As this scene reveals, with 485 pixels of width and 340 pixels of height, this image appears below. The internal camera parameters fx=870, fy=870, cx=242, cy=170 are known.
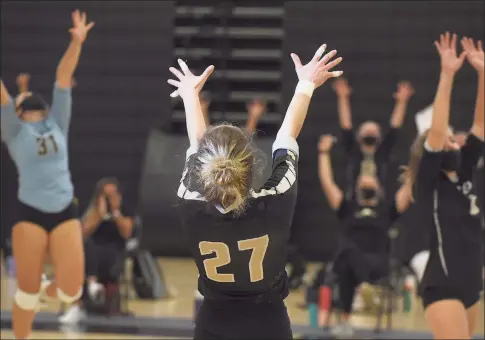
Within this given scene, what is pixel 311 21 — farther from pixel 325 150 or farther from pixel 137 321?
pixel 137 321

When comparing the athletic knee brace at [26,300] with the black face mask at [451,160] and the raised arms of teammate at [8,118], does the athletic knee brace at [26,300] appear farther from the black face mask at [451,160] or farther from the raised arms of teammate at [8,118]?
the black face mask at [451,160]

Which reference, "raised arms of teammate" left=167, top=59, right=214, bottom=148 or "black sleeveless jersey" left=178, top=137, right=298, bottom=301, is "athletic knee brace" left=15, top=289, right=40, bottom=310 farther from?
"black sleeveless jersey" left=178, top=137, right=298, bottom=301

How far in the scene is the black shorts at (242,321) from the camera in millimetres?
2951

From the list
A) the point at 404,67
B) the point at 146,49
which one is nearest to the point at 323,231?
the point at 404,67

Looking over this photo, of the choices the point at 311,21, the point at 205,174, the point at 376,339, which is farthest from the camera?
the point at 311,21

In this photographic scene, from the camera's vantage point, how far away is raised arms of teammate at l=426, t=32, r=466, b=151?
411cm

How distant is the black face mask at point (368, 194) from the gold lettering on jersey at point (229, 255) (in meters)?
4.44

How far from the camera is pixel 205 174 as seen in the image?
287cm

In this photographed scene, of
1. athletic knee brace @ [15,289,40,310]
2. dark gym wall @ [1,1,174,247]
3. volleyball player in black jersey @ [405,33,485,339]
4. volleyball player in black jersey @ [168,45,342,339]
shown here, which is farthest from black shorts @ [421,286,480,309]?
dark gym wall @ [1,1,174,247]

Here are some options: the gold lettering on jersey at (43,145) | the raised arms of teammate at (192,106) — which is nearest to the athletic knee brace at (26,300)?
the gold lettering on jersey at (43,145)

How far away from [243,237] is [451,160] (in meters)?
1.75

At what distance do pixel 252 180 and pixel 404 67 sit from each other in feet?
25.4

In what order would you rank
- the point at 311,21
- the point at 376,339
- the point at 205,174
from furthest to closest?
the point at 311,21 → the point at 376,339 → the point at 205,174

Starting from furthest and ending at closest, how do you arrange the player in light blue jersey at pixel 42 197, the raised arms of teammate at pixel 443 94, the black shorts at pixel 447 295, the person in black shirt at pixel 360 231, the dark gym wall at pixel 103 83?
1. the dark gym wall at pixel 103 83
2. the person in black shirt at pixel 360 231
3. the player in light blue jersey at pixel 42 197
4. the black shorts at pixel 447 295
5. the raised arms of teammate at pixel 443 94
